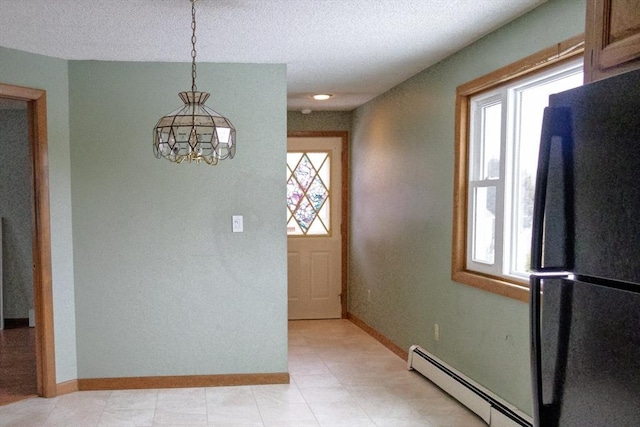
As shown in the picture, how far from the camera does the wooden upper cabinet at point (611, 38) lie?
1.07 metres

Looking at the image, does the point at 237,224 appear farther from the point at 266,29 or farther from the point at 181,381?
the point at 266,29

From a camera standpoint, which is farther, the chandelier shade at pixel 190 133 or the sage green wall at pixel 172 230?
the sage green wall at pixel 172 230

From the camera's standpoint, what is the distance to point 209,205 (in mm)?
3887

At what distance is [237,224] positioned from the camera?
12.8ft

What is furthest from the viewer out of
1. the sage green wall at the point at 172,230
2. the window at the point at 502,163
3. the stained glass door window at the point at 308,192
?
the stained glass door window at the point at 308,192

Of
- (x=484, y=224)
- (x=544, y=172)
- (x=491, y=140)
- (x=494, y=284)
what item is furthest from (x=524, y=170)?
(x=544, y=172)

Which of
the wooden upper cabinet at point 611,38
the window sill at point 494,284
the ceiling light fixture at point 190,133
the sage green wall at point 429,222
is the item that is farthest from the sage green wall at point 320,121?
the wooden upper cabinet at point 611,38

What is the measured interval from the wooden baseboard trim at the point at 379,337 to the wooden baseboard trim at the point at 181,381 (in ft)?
3.66

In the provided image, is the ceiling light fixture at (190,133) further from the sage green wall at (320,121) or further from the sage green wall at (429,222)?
the sage green wall at (320,121)

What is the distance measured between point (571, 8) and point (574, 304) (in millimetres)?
1911

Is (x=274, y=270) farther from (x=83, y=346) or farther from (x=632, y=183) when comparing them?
(x=632, y=183)

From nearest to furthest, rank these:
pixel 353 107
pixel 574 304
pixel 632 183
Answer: pixel 632 183
pixel 574 304
pixel 353 107

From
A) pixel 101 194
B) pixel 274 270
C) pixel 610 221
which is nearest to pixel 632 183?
pixel 610 221

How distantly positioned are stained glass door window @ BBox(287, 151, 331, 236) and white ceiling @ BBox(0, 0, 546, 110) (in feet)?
6.95
